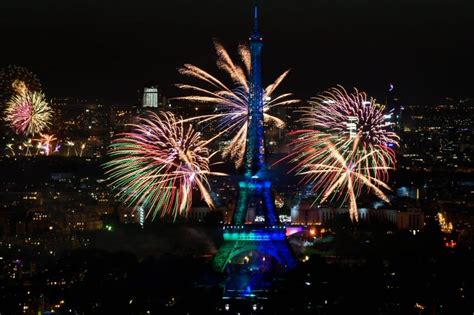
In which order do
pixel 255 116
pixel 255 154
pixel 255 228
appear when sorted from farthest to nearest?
1. pixel 255 228
2. pixel 255 154
3. pixel 255 116

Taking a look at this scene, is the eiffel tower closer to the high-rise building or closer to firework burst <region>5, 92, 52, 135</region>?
firework burst <region>5, 92, 52, 135</region>

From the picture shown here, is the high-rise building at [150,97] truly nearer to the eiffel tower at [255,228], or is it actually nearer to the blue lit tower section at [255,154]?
the blue lit tower section at [255,154]

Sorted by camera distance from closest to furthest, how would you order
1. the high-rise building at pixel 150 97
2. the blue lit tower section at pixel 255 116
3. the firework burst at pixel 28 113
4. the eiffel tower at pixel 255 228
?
the blue lit tower section at pixel 255 116, the eiffel tower at pixel 255 228, the firework burst at pixel 28 113, the high-rise building at pixel 150 97

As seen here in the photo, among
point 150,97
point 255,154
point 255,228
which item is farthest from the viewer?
point 150,97

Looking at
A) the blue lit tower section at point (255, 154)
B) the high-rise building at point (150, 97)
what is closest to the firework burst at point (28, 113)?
the blue lit tower section at point (255, 154)

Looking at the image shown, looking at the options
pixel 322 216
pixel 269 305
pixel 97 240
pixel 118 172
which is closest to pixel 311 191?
pixel 322 216

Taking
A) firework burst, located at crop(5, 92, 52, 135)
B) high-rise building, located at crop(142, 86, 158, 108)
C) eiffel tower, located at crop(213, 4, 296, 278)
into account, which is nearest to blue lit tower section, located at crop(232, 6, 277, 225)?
eiffel tower, located at crop(213, 4, 296, 278)

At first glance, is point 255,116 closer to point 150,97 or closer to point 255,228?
point 255,228

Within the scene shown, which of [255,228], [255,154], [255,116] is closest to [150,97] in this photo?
[255,228]

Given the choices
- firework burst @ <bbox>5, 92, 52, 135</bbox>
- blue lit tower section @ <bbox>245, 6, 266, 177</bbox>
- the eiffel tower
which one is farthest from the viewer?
firework burst @ <bbox>5, 92, 52, 135</bbox>

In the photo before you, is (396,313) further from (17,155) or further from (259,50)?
(17,155)

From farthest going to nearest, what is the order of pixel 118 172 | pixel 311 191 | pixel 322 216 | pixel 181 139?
pixel 118 172 < pixel 311 191 < pixel 322 216 < pixel 181 139
